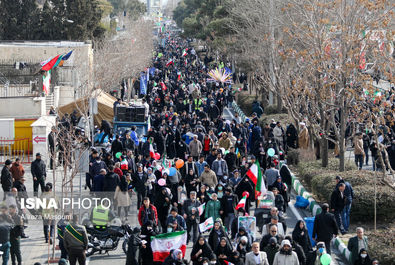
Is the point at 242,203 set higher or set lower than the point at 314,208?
higher

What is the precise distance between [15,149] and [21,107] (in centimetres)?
286

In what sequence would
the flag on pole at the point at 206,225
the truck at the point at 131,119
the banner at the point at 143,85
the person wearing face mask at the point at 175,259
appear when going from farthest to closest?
the banner at the point at 143,85 → the truck at the point at 131,119 → the flag on pole at the point at 206,225 → the person wearing face mask at the point at 175,259

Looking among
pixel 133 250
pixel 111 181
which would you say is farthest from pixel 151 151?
pixel 133 250

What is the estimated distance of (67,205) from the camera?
55.5ft

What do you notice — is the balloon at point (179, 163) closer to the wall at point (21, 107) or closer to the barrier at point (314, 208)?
the barrier at point (314, 208)

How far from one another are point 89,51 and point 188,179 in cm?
2840

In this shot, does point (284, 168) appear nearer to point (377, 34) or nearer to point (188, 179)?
point (188, 179)

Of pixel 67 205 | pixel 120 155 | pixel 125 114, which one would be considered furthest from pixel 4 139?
pixel 67 205

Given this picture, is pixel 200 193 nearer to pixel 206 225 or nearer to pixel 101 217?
pixel 206 225

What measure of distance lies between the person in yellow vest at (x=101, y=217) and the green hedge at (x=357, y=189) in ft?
19.1

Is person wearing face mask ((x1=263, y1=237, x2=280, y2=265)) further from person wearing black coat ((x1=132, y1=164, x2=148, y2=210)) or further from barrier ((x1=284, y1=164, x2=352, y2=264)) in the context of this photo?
person wearing black coat ((x1=132, y1=164, x2=148, y2=210))

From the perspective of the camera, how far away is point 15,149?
26.3 metres

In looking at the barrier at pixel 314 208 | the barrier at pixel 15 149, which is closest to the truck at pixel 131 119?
the barrier at pixel 15 149

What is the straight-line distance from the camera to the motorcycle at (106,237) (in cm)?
1487
